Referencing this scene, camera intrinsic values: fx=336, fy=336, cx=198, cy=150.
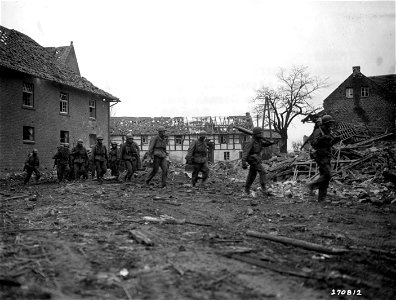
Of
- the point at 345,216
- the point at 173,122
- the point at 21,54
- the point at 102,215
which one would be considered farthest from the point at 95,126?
the point at 345,216

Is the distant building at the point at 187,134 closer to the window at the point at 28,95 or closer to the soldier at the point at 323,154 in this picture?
the window at the point at 28,95

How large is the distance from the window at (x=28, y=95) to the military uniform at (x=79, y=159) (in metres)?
7.83

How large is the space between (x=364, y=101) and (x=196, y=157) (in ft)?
101

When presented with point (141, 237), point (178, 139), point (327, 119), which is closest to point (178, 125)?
point (178, 139)

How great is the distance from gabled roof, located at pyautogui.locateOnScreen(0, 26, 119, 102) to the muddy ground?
15797 millimetres

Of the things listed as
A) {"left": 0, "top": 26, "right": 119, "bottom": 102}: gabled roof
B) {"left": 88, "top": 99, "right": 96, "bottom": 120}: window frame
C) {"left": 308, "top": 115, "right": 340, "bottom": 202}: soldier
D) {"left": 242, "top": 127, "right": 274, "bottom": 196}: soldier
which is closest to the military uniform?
{"left": 0, "top": 26, "right": 119, "bottom": 102}: gabled roof

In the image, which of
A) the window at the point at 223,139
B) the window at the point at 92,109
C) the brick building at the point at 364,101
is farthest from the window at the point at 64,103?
the brick building at the point at 364,101

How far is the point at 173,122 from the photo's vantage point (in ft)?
147

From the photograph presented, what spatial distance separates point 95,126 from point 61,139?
11.9 ft

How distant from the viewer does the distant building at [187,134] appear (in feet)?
140

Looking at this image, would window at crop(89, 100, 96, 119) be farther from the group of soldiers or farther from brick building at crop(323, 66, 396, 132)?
brick building at crop(323, 66, 396, 132)

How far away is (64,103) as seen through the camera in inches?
946

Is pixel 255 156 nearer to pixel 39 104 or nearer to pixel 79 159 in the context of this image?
pixel 79 159

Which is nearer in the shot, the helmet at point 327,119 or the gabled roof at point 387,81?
the helmet at point 327,119
